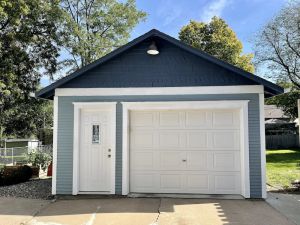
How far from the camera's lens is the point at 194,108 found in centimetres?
881

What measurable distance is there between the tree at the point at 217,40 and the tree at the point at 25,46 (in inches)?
553

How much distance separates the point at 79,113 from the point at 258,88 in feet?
16.0

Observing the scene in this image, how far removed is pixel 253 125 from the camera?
8.58 m

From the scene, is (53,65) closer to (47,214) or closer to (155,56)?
(155,56)

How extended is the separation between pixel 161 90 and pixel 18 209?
4609mm

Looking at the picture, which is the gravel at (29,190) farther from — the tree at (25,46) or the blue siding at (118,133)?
the tree at (25,46)

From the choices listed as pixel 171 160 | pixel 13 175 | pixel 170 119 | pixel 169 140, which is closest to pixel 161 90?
pixel 170 119

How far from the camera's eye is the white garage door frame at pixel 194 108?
8508mm

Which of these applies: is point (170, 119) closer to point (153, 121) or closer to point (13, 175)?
point (153, 121)

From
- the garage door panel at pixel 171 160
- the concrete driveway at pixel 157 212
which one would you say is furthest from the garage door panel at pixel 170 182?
the concrete driveway at pixel 157 212

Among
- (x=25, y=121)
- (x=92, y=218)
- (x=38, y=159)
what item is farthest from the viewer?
(x=25, y=121)

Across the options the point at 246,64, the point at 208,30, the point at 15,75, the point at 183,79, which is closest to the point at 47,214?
the point at 183,79

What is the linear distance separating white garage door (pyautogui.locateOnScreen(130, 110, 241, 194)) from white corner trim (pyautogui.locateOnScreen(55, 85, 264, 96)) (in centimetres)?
55

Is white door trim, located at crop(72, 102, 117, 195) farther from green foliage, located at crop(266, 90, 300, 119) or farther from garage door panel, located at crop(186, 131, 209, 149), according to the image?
green foliage, located at crop(266, 90, 300, 119)
